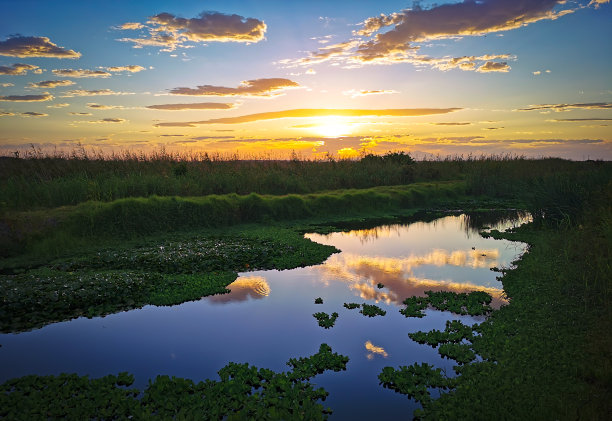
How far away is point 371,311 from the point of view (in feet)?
31.3

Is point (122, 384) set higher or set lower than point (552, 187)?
lower

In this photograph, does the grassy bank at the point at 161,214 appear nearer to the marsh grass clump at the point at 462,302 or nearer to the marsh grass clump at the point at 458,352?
the marsh grass clump at the point at 462,302

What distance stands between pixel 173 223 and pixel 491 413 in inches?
651

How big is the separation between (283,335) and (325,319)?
1140 mm

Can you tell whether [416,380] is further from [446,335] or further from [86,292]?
[86,292]

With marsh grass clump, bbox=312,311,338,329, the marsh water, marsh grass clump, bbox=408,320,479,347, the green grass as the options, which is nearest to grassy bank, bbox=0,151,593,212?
the green grass

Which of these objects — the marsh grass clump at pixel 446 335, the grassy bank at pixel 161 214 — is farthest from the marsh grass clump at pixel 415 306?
the grassy bank at pixel 161 214

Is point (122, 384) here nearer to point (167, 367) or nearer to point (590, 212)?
point (167, 367)

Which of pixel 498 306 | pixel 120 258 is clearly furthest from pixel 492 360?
pixel 120 258

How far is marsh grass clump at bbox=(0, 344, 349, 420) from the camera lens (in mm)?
5707

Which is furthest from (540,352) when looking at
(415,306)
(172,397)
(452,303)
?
(172,397)

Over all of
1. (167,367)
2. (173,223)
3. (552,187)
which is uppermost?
(552,187)

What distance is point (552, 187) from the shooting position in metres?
17.7

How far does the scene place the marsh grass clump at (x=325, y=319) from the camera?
892cm
